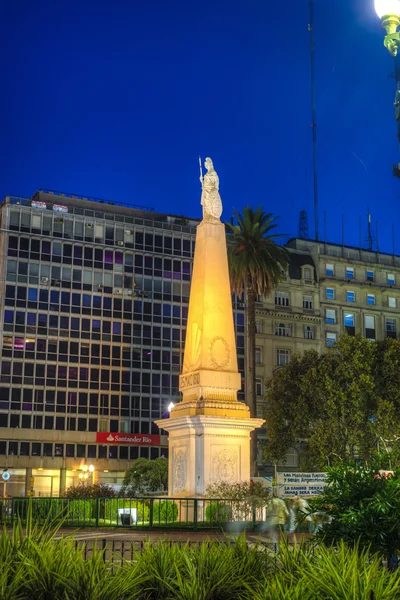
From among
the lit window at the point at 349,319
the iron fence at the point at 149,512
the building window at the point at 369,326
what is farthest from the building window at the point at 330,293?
the iron fence at the point at 149,512

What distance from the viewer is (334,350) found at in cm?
6038

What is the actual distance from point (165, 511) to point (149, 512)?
104cm

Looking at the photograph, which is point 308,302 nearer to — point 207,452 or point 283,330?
point 283,330

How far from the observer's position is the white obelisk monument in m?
33.5

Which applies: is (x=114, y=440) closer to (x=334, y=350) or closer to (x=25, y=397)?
(x=25, y=397)

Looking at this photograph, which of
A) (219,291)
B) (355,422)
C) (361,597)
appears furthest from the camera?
(355,422)

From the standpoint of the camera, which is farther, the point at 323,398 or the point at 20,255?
the point at 20,255

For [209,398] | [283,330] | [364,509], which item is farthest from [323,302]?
[364,509]

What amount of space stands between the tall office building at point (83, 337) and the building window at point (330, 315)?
1105 cm

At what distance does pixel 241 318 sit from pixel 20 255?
78.2 ft

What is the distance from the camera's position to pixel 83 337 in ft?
Answer: 272

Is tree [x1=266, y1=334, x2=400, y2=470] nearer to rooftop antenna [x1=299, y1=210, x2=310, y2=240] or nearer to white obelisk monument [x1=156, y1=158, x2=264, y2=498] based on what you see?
white obelisk monument [x1=156, y1=158, x2=264, y2=498]

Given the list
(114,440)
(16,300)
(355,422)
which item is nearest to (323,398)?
(355,422)

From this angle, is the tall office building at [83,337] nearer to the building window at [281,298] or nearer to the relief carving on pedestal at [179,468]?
the building window at [281,298]
